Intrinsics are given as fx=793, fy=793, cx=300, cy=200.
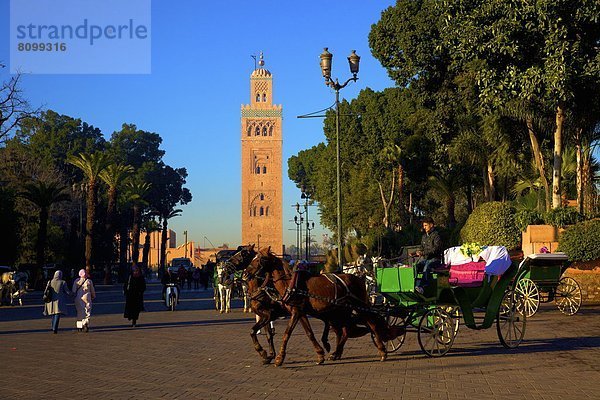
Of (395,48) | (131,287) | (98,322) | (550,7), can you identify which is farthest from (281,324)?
(395,48)

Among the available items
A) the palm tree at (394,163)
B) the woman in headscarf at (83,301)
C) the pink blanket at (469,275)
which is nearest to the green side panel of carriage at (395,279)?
the pink blanket at (469,275)

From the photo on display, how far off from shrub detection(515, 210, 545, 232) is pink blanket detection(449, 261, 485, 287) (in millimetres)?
13728

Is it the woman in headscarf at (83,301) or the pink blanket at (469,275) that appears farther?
the woman in headscarf at (83,301)

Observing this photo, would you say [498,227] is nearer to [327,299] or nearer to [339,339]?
[339,339]

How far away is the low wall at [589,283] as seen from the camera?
79.1ft

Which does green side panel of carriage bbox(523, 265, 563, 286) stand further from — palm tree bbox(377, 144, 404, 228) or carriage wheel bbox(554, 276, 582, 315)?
palm tree bbox(377, 144, 404, 228)

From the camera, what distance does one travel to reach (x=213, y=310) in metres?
28.4

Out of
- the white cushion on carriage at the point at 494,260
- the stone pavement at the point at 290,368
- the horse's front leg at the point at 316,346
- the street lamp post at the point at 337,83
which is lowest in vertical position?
the stone pavement at the point at 290,368

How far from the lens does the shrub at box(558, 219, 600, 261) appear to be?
77.7ft

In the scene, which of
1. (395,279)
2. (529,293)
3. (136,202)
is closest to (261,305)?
(395,279)

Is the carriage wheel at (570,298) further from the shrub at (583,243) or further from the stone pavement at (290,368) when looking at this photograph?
the stone pavement at (290,368)

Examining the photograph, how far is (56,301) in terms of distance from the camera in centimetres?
1964

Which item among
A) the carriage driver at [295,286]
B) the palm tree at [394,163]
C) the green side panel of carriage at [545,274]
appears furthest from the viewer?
the palm tree at [394,163]

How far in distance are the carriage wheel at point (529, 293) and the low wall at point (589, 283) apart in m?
4.78
